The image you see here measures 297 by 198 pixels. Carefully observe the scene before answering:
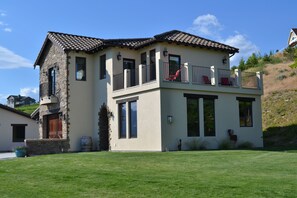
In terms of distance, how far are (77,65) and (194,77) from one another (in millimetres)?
7571

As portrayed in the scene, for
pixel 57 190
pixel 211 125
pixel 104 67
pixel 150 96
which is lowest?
pixel 57 190

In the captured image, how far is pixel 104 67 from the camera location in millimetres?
24594

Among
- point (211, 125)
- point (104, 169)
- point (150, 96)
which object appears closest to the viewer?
point (104, 169)

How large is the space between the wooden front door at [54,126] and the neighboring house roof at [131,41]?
4696mm

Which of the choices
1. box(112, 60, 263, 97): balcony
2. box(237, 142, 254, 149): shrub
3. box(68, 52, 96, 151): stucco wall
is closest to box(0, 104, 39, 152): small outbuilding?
box(68, 52, 96, 151): stucco wall

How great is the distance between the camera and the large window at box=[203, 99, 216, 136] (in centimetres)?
2169

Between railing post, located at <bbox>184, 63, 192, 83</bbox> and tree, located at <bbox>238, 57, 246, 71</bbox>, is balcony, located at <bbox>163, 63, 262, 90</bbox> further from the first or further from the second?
tree, located at <bbox>238, 57, 246, 71</bbox>

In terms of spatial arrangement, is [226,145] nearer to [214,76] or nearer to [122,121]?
[214,76]

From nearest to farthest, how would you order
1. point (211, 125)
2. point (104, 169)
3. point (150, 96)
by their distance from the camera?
point (104, 169) < point (150, 96) < point (211, 125)

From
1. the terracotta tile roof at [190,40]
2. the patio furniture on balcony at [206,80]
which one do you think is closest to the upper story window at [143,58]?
the terracotta tile roof at [190,40]

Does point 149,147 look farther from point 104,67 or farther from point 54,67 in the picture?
point 54,67

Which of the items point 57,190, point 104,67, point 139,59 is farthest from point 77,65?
point 57,190

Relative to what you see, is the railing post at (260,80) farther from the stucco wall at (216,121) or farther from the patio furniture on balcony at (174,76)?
the patio furniture on balcony at (174,76)

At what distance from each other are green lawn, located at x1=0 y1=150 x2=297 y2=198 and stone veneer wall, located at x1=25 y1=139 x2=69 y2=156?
27.7 feet
